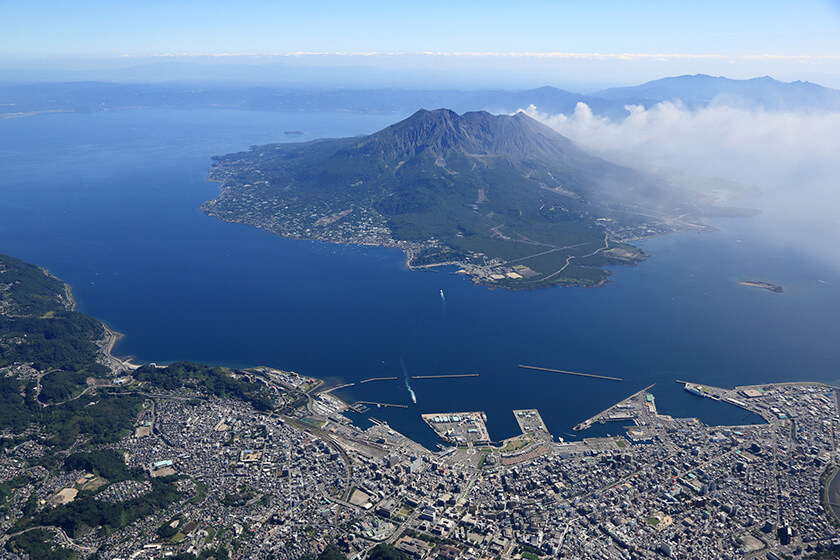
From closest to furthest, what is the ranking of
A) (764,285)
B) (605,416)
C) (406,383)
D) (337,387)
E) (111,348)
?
(605,416) → (337,387) → (406,383) → (111,348) → (764,285)

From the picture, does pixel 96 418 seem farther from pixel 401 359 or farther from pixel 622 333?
pixel 622 333

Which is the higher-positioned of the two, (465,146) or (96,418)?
(465,146)

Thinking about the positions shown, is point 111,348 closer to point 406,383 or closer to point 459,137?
point 406,383

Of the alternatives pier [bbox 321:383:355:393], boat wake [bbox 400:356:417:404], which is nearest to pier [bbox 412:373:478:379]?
boat wake [bbox 400:356:417:404]

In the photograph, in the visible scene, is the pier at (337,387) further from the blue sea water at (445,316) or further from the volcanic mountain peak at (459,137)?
the volcanic mountain peak at (459,137)

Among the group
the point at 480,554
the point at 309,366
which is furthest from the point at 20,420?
the point at 480,554

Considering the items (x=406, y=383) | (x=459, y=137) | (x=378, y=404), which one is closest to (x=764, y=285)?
(x=406, y=383)
